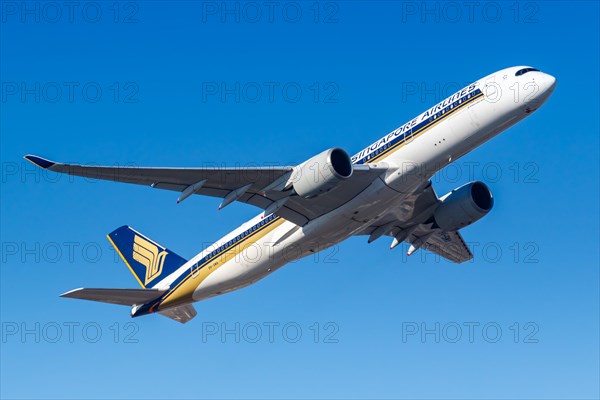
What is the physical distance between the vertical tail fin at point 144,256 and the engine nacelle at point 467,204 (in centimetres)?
1358

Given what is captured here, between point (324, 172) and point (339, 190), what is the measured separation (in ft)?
7.09

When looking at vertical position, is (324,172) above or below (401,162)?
below

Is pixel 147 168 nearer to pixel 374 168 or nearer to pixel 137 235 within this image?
pixel 374 168

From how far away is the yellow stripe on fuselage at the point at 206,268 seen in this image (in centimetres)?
3881

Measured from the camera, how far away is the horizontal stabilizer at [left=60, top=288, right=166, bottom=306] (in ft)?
130

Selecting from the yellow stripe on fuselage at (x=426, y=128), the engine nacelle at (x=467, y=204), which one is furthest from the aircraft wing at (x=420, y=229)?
the yellow stripe on fuselage at (x=426, y=128)

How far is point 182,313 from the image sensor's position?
149ft

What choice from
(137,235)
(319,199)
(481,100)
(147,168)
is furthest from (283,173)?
(137,235)

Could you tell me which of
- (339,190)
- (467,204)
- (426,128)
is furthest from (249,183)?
(467,204)

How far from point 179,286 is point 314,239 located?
8407 mm

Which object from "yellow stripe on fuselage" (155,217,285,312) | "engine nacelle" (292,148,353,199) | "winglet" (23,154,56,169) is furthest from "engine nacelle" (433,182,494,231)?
"winglet" (23,154,56,169)

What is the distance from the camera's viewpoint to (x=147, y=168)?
1286 inches

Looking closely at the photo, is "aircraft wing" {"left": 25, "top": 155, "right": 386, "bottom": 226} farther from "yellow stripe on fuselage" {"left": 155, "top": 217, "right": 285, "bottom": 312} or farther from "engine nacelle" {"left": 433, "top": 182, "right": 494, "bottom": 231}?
"engine nacelle" {"left": 433, "top": 182, "right": 494, "bottom": 231}

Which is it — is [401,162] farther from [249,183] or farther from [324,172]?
[249,183]
